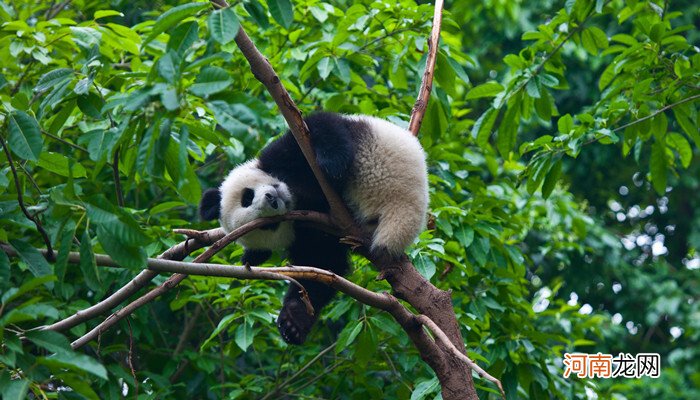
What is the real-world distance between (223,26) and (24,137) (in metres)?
1.12

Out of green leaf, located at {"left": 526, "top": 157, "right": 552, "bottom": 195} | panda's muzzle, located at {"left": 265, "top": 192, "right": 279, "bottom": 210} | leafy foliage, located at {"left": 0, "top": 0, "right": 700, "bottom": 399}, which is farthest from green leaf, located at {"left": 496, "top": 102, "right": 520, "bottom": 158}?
panda's muzzle, located at {"left": 265, "top": 192, "right": 279, "bottom": 210}

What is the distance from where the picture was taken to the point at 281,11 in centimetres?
264

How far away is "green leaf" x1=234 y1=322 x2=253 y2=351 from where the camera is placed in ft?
13.5

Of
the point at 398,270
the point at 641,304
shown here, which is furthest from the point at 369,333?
the point at 641,304

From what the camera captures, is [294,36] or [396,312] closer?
[396,312]

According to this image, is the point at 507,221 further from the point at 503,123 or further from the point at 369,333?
the point at 369,333

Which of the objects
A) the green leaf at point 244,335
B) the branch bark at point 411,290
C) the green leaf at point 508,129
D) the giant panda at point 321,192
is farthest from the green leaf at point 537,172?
the green leaf at point 244,335

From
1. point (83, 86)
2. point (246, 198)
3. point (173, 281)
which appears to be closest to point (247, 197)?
point (246, 198)

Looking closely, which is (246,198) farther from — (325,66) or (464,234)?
(464,234)

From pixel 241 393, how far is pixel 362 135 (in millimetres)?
1672

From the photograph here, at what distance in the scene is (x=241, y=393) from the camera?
4.45 metres

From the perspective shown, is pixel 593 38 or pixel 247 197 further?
pixel 593 38

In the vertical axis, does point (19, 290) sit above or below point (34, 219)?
above

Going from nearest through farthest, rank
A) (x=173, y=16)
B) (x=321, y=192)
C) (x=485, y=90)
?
1. (x=173, y=16)
2. (x=321, y=192)
3. (x=485, y=90)
